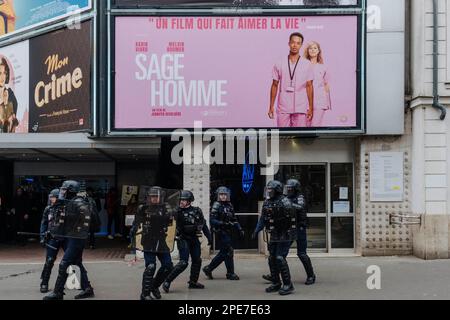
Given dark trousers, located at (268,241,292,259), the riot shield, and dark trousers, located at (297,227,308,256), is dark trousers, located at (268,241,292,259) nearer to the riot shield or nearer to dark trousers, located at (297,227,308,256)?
dark trousers, located at (297,227,308,256)

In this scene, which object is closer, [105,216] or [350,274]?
[350,274]

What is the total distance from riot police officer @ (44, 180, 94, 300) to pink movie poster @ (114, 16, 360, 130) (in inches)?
164

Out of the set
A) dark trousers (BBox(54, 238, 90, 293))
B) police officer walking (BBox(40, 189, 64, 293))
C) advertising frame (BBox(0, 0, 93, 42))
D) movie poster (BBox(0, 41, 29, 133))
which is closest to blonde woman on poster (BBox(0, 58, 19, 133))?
movie poster (BBox(0, 41, 29, 133))

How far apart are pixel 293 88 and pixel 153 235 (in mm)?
5892

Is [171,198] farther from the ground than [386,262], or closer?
farther from the ground

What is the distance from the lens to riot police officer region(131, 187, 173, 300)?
8.47 meters

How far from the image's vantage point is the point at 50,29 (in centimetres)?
1434

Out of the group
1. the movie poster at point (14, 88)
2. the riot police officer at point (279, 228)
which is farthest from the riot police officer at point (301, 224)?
the movie poster at point (14, 88)

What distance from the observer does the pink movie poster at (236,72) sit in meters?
12.8

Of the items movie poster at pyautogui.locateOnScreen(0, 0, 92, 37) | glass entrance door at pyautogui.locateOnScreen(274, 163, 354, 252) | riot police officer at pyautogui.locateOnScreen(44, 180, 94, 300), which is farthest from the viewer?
movie poster at pyautogui.locateOnScreen(0, 0, 92, 37)
